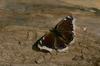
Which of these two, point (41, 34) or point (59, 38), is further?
point (41, 34)

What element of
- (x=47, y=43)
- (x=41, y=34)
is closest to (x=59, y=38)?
(x=47, y=43)

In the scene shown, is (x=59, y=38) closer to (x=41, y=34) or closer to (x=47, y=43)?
(x=47, y=43)

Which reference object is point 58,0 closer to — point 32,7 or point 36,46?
point 32,7

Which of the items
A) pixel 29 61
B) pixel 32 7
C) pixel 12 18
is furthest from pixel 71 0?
pixel 29 61
